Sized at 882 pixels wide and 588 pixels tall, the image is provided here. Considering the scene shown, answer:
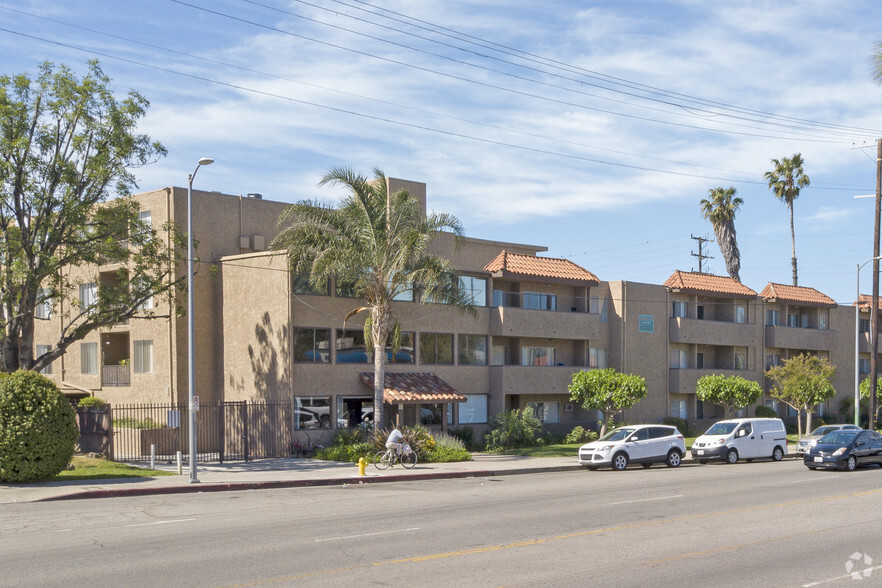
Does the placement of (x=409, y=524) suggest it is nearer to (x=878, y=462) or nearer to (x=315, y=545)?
(x=315, y=545)

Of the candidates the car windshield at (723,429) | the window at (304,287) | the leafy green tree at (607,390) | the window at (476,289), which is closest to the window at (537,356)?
the leafy green tree at (607,390)

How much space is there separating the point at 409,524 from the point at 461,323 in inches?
925

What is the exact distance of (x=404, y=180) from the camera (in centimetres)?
3803

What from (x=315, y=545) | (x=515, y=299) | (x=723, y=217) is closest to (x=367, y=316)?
(x=515, y=299)

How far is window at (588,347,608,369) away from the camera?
44.7 metres

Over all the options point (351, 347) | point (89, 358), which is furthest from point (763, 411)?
point (89, 358)

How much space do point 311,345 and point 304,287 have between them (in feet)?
7.15

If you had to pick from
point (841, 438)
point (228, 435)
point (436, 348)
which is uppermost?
point (436, 348)

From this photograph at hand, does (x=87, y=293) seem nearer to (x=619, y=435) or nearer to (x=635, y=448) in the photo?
(x=619, y=435)

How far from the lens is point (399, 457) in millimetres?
29516

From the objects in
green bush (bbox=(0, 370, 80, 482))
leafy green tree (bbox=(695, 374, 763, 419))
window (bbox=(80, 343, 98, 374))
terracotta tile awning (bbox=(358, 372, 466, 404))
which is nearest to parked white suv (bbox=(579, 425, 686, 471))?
terracotta tile awning (bbox=(358, 372, 466, 404))

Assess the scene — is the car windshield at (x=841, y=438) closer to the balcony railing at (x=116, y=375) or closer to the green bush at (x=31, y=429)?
the green bush at (x=31, y=429)

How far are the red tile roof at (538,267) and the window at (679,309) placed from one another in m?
6.23

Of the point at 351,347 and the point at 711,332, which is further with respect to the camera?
the point at 711,332
